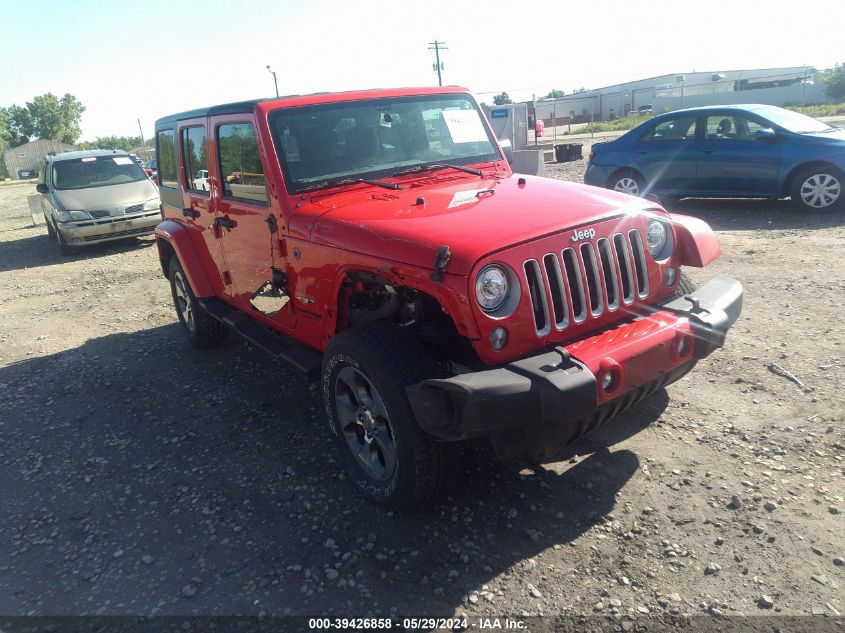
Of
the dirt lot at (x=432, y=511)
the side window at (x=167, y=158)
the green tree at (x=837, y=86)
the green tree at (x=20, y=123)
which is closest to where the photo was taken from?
the dirt lot at (x=432, y=511)

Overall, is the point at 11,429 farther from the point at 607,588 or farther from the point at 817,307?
the point at 817,307

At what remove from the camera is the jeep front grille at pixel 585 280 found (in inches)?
117

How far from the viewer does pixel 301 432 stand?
169 inches

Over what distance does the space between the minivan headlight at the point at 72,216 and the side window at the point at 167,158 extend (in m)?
6.24

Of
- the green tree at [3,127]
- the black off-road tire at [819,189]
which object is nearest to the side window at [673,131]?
the black off-road tire at [819,189]

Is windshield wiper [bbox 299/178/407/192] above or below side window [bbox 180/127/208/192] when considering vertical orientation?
below

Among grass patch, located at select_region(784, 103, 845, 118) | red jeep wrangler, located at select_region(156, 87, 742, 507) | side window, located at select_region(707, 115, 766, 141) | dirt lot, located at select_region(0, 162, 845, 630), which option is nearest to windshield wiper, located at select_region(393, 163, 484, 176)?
red jeep wrangler, located at select_region(156, 87, 742, 507)

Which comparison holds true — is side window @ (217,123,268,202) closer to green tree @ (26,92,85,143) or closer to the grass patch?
the grass patch

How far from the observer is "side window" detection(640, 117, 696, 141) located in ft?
33.6

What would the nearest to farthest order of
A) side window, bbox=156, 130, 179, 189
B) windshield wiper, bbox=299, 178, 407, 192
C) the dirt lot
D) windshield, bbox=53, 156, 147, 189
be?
the dirt lot → windshield wiper, bbox=299, 178, 407, 192 → side window, bbox=156, 130, 179, 189 → windshield, bbox=53, 156, 147, 189

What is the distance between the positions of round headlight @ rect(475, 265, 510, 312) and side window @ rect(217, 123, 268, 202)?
1818mm

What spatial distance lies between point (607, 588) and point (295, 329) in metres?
2.43

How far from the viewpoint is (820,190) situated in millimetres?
9070

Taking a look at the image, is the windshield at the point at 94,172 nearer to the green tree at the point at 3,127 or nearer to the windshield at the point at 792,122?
the windshield at the point at 792,122
